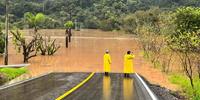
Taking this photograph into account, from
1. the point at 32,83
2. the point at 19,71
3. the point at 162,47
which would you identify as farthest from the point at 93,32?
the point at 32,83

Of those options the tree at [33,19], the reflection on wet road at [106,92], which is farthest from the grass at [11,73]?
the tree at [33,19]

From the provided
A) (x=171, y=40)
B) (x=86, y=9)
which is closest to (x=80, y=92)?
(x=171, y=40)

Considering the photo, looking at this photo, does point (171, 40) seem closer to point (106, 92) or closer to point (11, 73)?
point (11, 73)

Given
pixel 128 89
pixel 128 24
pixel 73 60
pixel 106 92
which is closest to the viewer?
pixel 106 92

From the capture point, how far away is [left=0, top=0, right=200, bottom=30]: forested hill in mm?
117438

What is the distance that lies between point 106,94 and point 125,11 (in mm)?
111568

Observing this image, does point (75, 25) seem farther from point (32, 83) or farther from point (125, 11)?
point (32, 83)

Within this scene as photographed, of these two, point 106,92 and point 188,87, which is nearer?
point 106,92

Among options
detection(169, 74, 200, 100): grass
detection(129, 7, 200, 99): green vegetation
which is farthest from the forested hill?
detection(169, 74, 200, 100): grass

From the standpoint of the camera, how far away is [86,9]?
132 meters

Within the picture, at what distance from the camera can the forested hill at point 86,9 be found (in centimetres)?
11744

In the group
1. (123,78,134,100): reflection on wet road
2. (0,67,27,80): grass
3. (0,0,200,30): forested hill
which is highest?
(0,0,200,30): forested hill

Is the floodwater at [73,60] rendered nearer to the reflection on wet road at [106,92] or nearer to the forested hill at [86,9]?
the reflection on wet road at [106,92]

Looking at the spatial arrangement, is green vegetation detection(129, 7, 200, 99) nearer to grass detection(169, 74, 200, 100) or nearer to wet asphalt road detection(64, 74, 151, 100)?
grass detection(169, 74, 200, 100)
